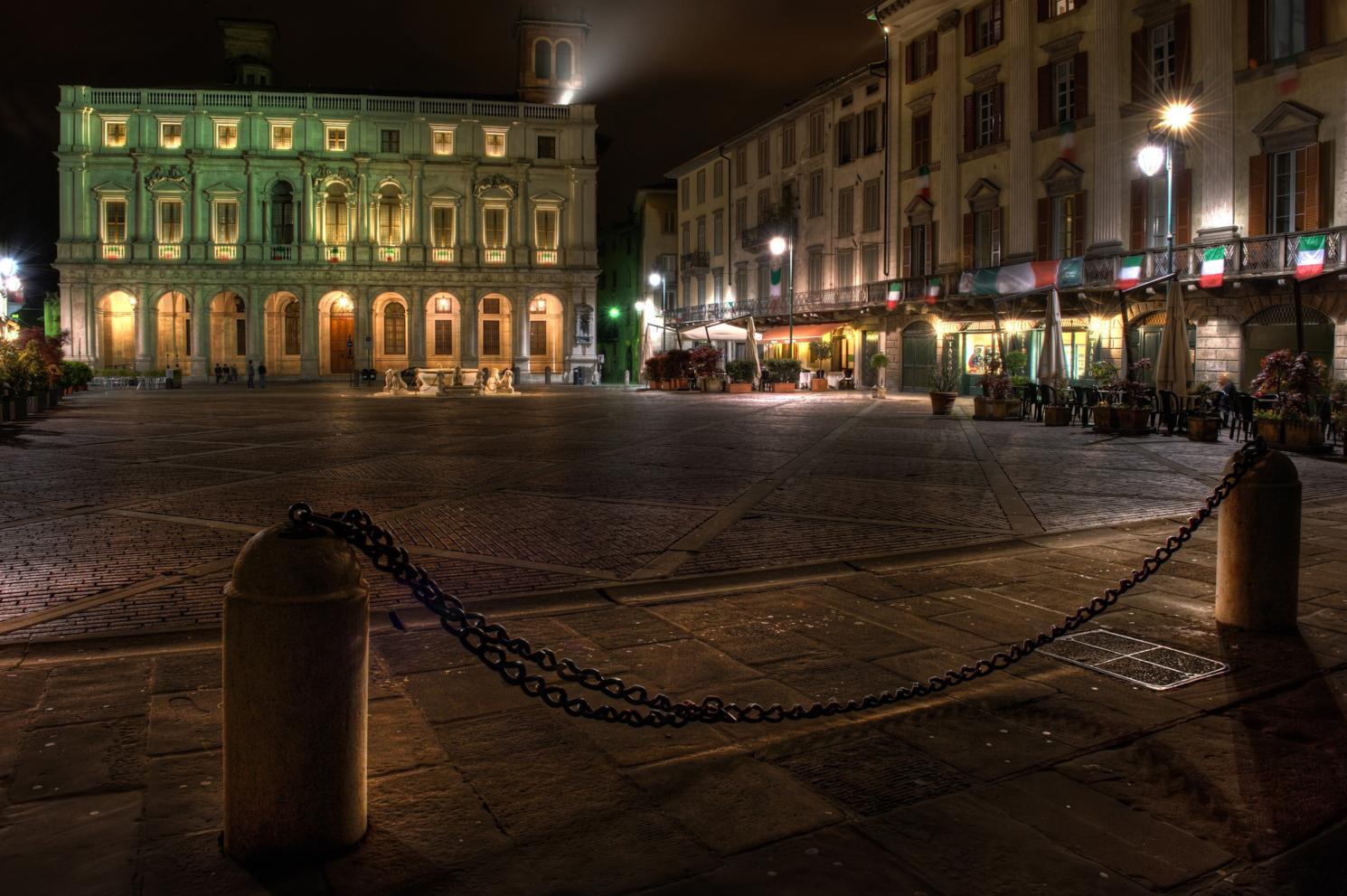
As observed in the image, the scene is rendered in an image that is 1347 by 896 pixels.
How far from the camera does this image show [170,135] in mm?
55344

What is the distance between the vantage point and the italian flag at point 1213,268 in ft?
86.6

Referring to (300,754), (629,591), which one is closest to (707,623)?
(629,591)

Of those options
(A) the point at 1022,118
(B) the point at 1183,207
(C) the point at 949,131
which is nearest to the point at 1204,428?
(B) the point at 1183,207

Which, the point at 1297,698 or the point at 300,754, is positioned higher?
the point at 300,754

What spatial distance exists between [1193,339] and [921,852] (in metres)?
29.6

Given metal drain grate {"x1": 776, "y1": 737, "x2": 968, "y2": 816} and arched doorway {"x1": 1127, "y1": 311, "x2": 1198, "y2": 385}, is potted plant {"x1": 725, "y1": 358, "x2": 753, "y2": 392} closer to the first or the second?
arched doorway {"x1": 1127, "y1": 311, "x2": 1198, "y2": 385}

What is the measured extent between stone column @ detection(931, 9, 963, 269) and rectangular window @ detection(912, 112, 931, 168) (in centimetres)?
91

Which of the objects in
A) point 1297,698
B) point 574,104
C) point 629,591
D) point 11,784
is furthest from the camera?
point 574,104

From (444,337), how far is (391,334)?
10.5 feet

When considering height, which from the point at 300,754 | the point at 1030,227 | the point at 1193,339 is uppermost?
the point at 1030,227

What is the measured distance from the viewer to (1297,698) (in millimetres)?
4129

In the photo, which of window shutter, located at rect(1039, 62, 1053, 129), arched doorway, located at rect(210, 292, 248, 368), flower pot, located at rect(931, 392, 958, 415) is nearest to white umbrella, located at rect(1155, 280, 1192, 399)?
flower pot, located at rect(931, 392, 958, 415)

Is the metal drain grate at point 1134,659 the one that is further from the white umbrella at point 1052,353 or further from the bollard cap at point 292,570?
the white umbrella at point 1052,353

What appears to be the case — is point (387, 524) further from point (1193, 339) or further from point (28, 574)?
point (1193, 339)
